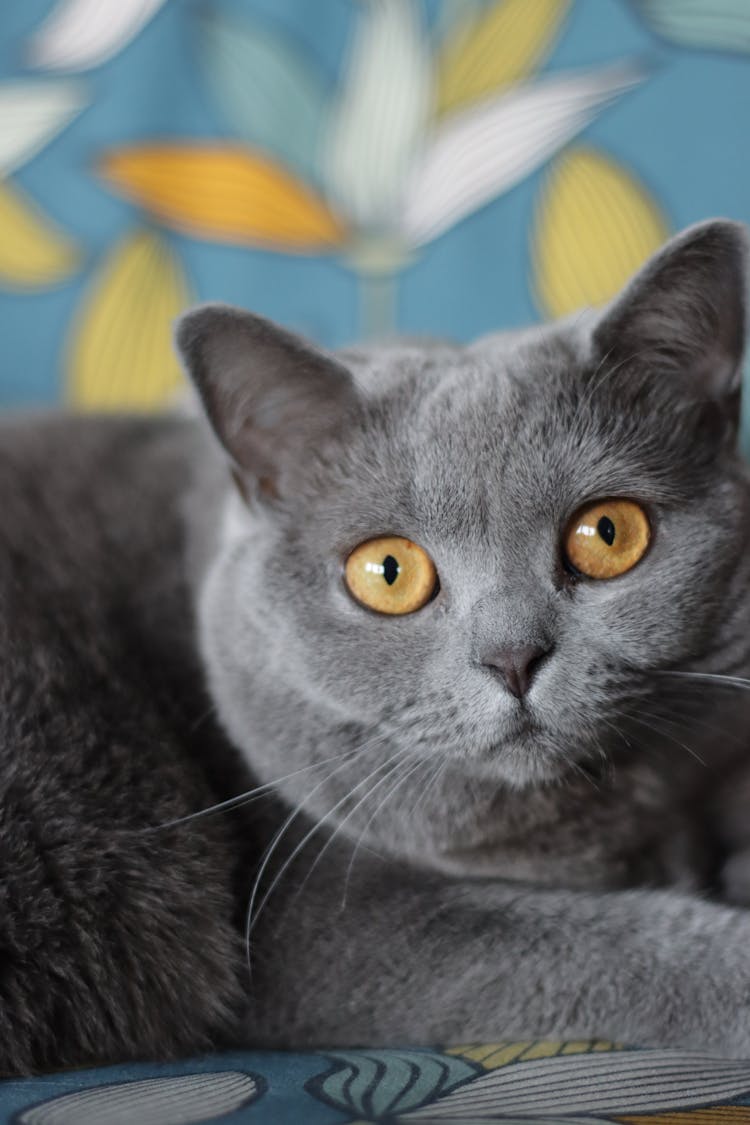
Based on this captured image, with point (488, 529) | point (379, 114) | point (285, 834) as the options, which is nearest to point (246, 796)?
point (285, 834)

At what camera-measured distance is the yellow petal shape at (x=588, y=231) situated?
5.00ft

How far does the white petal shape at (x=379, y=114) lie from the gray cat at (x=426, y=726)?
654 mm

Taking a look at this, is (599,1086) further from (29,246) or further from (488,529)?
(29,246)

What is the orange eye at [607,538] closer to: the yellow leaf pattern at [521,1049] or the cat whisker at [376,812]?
the cat whisker at [376,812]

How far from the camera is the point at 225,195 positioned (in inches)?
66.6

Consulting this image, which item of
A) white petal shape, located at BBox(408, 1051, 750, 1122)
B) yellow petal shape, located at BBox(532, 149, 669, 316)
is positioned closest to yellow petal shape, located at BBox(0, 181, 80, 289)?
yellow petal shape, located at BBox(532, 149, 669, 316)

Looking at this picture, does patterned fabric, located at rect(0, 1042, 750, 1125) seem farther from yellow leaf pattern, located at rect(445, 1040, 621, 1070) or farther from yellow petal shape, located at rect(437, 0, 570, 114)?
yellow petal shape, located at rect(437, 0, 570, 114)

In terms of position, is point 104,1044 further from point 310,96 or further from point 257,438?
point 310,96

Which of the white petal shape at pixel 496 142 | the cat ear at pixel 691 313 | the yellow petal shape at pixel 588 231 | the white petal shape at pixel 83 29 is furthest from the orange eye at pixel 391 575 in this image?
the white petal shape at pixel 83 29

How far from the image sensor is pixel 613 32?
154 centimetres

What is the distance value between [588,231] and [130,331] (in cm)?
69

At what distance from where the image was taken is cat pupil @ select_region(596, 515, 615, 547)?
35.8 inches

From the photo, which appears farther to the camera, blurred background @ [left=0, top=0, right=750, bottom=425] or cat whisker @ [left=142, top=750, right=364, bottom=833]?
blurred background @ [left=0, top=0, right=750, bottom=425]

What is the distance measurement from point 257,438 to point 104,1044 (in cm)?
53
